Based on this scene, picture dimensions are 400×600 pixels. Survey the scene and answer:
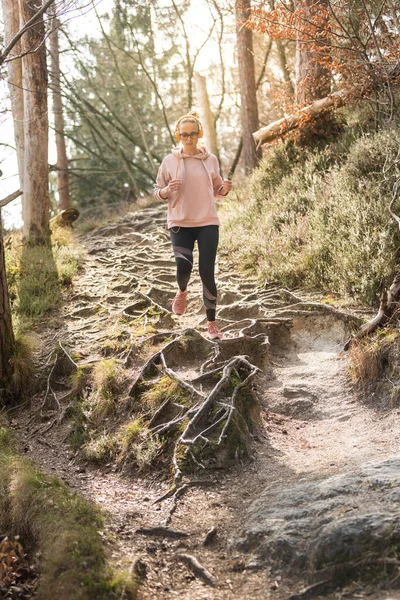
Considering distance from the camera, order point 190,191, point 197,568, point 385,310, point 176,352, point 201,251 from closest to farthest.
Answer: point 197,568 → point 190,191 → point 201,251 → point 385,310 → point 176,352

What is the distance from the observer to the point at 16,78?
12242mm

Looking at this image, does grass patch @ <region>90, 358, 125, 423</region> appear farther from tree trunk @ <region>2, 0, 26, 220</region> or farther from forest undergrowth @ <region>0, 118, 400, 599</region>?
tree trunk @ <region>2, 0, 26, 220</region>

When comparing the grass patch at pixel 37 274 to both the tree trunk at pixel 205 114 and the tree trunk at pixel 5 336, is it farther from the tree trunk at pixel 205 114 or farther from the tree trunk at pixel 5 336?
the tree trunk at pixel 205 114

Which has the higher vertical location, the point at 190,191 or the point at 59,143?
the point at 59,143

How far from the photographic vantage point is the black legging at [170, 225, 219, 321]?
6351 millimetres

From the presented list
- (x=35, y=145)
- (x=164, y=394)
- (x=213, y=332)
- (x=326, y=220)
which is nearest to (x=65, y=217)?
(x=35, y=145)

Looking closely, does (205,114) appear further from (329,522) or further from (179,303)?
(329,522)

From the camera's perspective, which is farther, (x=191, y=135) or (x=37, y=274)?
(x=37, y=274)

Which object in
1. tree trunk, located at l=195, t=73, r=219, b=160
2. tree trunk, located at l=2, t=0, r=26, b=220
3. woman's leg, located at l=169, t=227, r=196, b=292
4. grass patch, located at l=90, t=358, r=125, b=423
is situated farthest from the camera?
tree trunk, located at l=195, t=73, r=219, b=160

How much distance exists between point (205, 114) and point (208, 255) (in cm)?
1402

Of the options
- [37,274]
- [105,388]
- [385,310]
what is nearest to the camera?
[385,310]

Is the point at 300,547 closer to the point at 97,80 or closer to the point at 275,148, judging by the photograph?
the point at 275,148

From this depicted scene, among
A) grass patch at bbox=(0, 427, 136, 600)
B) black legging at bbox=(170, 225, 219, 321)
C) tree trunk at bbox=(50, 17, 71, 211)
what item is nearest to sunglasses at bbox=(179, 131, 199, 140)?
black legging at bbox=(170, 225, 219, 321)

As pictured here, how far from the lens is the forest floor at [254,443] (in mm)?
4039
